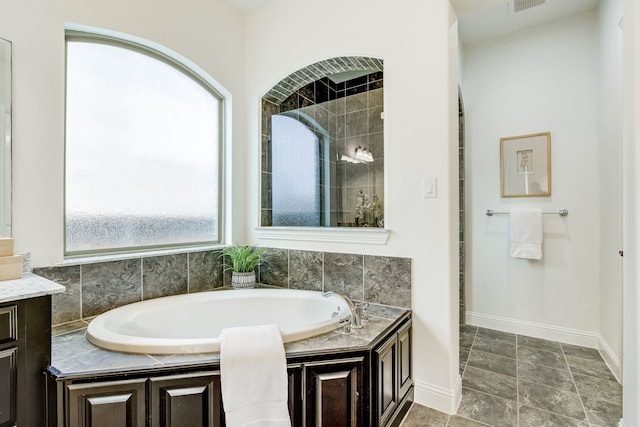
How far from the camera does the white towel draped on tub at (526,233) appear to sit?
2783 millimetres

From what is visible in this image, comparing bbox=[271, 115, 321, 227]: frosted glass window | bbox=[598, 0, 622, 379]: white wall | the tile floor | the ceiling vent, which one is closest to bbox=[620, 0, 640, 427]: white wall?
the tile floor

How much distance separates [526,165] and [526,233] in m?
0.63

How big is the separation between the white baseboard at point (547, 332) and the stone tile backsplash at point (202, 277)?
1685 millimetres

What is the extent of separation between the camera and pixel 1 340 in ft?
3.38

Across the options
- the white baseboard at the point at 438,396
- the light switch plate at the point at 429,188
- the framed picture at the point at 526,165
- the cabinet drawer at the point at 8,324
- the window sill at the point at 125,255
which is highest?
the framed picture at the point at 526,165

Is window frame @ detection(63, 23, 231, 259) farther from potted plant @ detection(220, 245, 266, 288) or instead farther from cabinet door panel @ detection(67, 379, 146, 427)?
cabinet door panel @ detection(67, 379, 146, 427)

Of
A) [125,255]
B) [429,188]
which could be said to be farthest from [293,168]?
[125,255]

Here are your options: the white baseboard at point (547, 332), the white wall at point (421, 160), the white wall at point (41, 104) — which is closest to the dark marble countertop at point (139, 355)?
the white wall at point (421, 160)

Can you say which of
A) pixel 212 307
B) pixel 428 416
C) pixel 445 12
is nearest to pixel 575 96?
pixel 445 12

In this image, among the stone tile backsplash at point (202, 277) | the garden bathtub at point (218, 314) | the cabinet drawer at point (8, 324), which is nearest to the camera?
the cabinet drawer at point (8, 324)

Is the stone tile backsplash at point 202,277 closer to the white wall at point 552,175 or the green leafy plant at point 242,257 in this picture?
the green leafy plant at point 242,257

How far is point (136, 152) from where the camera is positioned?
2.06m

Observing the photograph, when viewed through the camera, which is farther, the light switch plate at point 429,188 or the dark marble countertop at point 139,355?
the light switch plate at point 429,188

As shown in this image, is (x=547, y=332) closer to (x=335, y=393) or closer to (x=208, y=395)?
(x=335, y=393)
